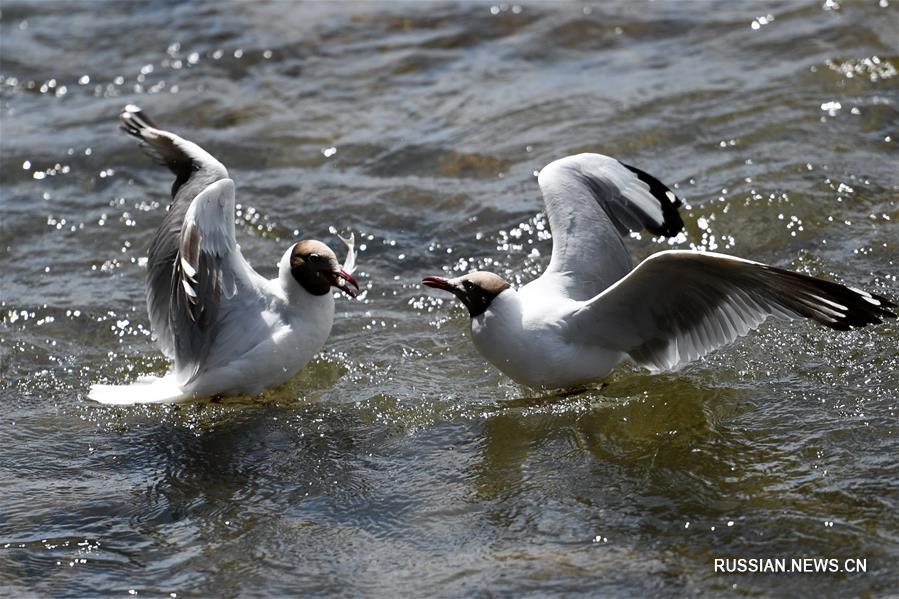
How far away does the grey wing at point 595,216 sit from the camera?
582cm

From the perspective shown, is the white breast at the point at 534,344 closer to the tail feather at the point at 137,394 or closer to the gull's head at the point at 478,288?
the gull's head at the point at 478,288

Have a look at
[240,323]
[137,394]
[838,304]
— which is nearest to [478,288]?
[240,323]

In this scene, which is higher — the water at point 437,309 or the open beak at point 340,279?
the open beak at point 340,279

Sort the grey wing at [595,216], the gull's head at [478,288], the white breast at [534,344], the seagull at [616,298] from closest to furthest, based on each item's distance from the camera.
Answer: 1. the seagull at [616,298]
2. the white breast at [534,344]
3. the gull's head at [478,288]
4. the grey wing at [595,216]

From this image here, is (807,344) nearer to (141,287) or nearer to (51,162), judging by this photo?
(141,287)

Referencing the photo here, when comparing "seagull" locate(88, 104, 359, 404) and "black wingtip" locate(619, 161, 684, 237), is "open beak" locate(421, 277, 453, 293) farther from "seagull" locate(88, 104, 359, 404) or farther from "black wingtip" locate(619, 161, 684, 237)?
"black wingtip" locate(619, 161, 684, 237)

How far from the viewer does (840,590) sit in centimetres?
380

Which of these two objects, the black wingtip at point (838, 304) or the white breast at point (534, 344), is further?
the white breast at point (534, 344)

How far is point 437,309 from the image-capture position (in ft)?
22.5

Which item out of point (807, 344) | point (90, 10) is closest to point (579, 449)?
point (807, 344)

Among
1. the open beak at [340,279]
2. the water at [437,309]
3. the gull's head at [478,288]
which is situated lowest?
the water at [437,309]

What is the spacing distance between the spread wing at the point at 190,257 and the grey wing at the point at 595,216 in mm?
1591

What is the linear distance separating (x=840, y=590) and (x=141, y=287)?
16.2ft

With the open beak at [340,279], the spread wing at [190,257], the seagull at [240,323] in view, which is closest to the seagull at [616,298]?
the open beak at [340,279]
